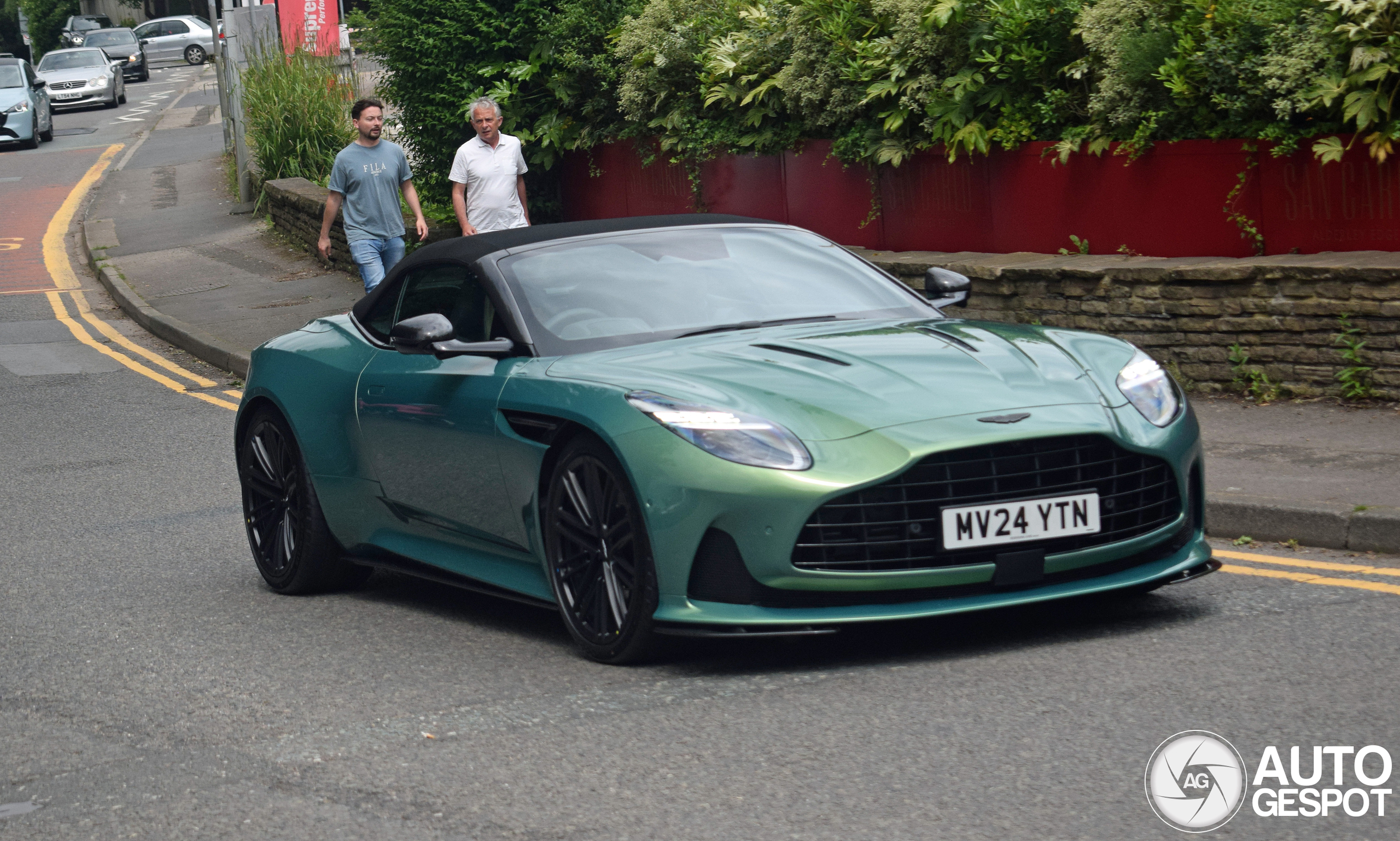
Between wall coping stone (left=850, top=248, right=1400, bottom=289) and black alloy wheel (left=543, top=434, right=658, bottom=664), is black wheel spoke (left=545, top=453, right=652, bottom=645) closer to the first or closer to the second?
black alloy wheel (left=543, top=434, right=658, bottom=664)

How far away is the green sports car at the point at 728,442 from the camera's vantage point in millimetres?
4957

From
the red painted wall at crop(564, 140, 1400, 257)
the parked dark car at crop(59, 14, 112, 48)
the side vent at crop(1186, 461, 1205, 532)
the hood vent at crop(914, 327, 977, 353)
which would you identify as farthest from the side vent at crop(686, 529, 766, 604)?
the parked dark car at crop(59, 14, 112, 48)

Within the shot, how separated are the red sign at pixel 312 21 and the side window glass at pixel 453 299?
21.2 m

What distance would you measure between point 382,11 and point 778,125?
533 centimetres

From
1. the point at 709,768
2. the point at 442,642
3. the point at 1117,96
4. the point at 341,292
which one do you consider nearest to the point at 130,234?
the point at 341,292

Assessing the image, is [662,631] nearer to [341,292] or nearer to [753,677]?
[753,677]

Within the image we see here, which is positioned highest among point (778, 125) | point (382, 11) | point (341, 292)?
point (382, 11)

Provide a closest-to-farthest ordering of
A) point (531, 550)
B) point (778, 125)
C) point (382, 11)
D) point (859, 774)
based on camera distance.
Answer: point (859, 774), point (531, 550), point (778, 125), point (382, 11)

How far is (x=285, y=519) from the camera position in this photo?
23.6 ft

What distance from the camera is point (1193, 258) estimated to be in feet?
32.9

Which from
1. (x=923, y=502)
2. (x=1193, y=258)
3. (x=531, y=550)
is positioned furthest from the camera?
(x=1193, y=258)

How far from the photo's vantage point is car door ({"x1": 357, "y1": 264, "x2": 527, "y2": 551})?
586 cm

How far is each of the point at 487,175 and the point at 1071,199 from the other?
164 inches

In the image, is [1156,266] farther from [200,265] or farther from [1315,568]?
[200,265]
